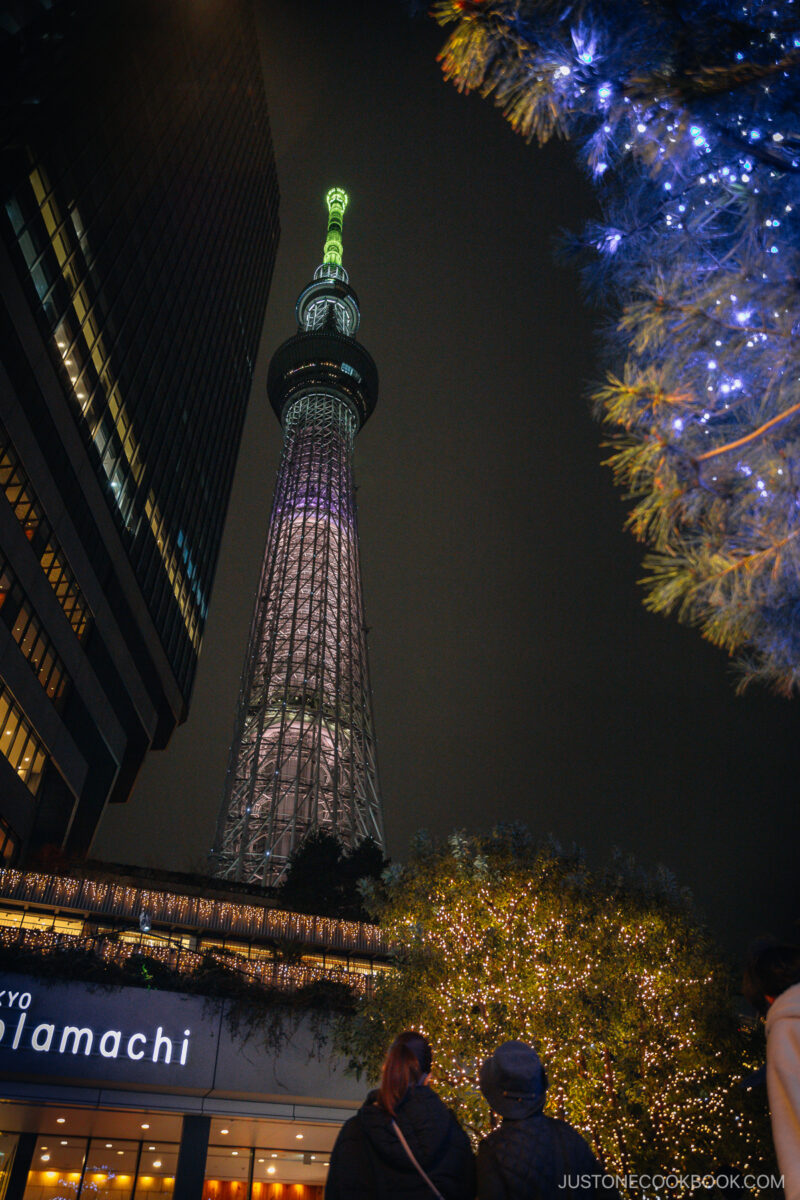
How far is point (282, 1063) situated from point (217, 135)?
6252 centimetres

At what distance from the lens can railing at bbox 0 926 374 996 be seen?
57.6 ft

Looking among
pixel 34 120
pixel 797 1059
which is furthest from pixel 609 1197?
pixel 34 120

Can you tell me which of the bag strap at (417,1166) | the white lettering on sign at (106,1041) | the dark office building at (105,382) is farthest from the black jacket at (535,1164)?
the dark office building at (105,382)

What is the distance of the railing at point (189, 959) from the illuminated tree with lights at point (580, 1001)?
2908 mm

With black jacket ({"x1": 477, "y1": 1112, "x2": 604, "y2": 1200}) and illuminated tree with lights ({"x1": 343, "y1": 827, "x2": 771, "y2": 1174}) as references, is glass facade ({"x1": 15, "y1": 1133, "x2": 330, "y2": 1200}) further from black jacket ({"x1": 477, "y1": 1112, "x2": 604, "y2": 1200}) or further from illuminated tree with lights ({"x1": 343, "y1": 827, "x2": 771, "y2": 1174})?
black jacket ({"x1": 477, "y1": 1112, "x2": 604, "y2": 1200})

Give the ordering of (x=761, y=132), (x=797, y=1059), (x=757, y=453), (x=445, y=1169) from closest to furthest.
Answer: (x=797, y=1059), (x=445, y=1169), (x=761, y=132), (x=757, y=453)

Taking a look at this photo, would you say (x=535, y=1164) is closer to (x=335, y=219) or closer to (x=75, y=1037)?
(x=75, y=1037)

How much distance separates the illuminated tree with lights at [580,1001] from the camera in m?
13.8

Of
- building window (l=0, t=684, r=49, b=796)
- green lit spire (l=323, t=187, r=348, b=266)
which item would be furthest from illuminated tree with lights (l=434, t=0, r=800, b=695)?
green lit spire (l=323, t=187, r=348, b=266)

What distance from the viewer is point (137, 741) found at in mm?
48875

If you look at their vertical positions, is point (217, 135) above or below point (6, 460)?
above

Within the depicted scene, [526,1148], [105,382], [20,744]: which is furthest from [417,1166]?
[105,382]

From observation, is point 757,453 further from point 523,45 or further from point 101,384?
point 101,384

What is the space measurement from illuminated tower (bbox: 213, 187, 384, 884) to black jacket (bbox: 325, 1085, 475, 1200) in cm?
5117
